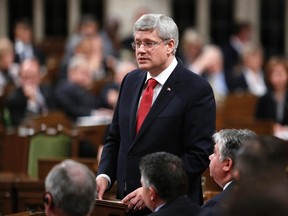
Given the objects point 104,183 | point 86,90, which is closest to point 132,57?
point 86,90

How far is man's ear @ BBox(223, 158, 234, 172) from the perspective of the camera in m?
4.61

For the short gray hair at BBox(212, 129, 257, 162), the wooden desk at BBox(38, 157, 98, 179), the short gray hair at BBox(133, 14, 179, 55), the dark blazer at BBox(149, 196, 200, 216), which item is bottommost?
the wooden desk at BBox(38, 157, 98, 179)

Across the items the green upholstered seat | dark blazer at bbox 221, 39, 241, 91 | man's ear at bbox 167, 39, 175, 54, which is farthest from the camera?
dark blazer at bbox 221, 39, 241, 91

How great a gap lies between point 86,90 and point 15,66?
292cm

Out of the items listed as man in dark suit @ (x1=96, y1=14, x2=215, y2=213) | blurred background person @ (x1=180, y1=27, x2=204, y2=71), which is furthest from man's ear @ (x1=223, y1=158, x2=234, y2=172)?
blurred background person @ (x1=180, y1=27, x2=204, y2=71)

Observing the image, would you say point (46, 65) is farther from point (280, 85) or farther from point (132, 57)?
point (280, 85)

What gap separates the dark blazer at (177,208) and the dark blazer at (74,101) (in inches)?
279

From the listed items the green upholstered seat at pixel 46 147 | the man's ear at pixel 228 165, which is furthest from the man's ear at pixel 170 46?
the green upholstered seat at pixel 46 147

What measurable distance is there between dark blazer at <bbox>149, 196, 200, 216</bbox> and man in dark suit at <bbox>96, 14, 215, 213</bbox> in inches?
18.9

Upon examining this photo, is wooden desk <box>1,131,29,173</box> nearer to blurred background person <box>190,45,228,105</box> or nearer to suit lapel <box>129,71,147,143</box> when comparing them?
suit lapel <box>129,71,147,143</box>

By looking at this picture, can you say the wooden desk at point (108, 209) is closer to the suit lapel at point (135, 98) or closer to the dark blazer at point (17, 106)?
the suit lapel at point (135, 98)

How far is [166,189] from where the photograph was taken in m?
4.23

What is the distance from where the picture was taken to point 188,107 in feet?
15.8

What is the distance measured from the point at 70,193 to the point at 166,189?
0.54 m
